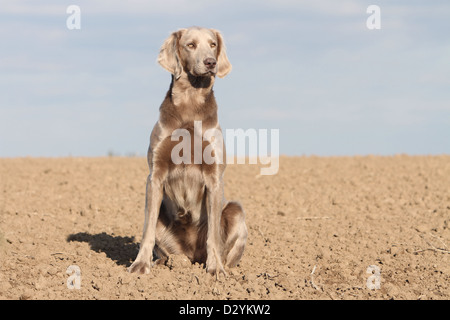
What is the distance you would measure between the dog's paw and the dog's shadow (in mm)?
789

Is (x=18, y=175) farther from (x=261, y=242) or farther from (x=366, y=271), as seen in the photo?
(x=366, y=271)

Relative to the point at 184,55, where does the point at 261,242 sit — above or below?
below

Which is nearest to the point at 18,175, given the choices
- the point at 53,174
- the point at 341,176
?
the point at 53,174

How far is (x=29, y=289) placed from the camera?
5598 mm

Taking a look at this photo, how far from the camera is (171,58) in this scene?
6148 mm

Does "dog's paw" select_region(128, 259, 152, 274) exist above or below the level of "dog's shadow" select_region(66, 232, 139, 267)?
above

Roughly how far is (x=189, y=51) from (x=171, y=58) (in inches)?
9.3

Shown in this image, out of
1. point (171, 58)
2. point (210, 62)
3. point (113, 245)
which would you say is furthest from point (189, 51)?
point (113, 245)

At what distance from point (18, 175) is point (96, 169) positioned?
2008 millimetres

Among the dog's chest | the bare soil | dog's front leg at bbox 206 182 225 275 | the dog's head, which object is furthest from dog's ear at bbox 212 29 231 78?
the bare soil

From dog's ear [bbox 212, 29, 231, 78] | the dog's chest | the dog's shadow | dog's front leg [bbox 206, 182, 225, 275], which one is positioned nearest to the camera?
dog's front leg [bbox 206, 182, 225, 275]

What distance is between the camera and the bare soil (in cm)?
561

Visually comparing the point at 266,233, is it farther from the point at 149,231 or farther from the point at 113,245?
the point at 149,231

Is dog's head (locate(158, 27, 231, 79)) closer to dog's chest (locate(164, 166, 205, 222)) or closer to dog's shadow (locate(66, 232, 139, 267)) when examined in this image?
dog's chest (locate(164, 166, 205, 222))
